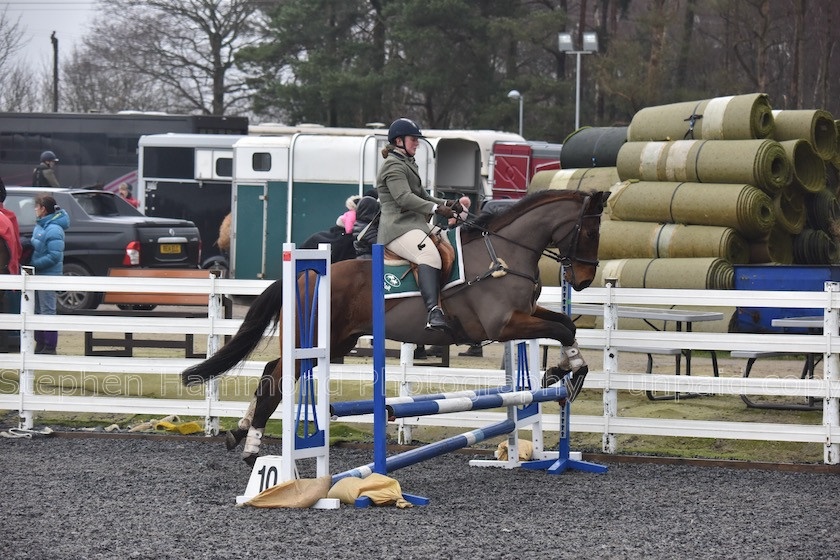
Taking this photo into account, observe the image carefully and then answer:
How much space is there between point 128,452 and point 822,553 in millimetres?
5251

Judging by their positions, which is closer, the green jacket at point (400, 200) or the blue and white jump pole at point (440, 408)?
the blue and white jump pole at point (440, 408)

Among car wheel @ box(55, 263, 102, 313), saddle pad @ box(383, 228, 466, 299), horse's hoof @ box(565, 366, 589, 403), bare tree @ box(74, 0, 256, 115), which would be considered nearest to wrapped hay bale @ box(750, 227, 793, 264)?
horse's hoof @ box(565, 366, 589, 403)

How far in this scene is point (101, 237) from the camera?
1777 cm

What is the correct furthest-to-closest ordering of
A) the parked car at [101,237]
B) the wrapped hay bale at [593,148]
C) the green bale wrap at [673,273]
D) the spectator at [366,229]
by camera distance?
the wrapped hay bale at [593,148]
the parked car at [101,237]
the green bale wrap at [673,273]
the spectator at [366,229]

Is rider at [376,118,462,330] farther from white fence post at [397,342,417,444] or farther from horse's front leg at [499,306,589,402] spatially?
white fence post at [397,342,417,444]

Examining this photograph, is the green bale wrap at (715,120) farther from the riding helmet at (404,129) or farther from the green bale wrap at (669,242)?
the riding helmet at (404,129)

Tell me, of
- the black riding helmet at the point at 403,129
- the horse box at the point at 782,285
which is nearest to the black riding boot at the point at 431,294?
the black riding helmet at the point at 403,129

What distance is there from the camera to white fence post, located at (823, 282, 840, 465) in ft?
28.4

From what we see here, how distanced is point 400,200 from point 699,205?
859cm

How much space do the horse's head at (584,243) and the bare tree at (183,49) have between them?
39.9 metres

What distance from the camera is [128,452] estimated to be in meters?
8.91

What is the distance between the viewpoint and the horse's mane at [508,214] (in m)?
8.19

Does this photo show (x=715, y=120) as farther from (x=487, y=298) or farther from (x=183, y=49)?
(x=183, y=49)

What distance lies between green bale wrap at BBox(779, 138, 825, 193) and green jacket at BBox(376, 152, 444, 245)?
9.37 meters
